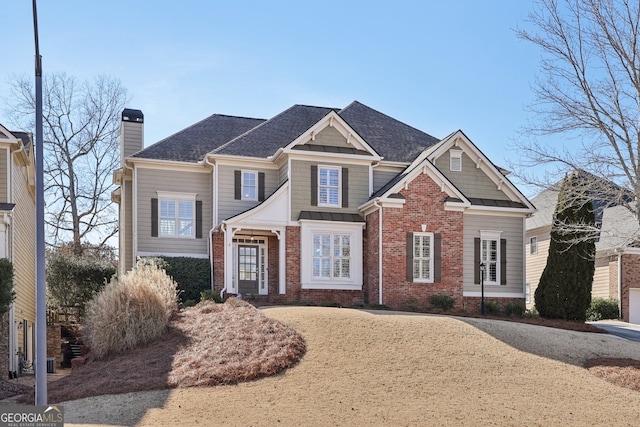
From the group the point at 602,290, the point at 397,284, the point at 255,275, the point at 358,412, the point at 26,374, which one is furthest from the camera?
the point at 602,290

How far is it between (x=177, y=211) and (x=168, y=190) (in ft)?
2.67

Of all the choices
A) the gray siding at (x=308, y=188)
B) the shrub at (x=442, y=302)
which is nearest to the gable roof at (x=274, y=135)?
the gray siding at (x=308, y=188)

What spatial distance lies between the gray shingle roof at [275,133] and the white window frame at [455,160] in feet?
18.9

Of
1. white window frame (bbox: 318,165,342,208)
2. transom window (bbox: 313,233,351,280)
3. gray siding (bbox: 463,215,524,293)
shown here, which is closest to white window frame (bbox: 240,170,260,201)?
white window frame (bbox: 318,165,342,208)

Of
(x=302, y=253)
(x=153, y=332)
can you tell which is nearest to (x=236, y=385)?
(x=153, y=332)

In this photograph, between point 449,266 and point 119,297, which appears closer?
point 119,297

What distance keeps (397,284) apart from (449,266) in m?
2.11

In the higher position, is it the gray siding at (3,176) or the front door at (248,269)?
the gray siding at (3,176)

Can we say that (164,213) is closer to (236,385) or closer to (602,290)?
(236,385)

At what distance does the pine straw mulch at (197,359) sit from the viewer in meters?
12.9

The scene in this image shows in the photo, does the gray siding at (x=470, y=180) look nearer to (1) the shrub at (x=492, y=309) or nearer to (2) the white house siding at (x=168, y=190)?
(1) the shrub at (x=492, y=309)

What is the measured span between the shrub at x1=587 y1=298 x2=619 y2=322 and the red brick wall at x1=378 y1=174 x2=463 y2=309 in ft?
31.4

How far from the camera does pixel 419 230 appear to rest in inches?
945

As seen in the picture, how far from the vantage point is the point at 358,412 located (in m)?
11.2
